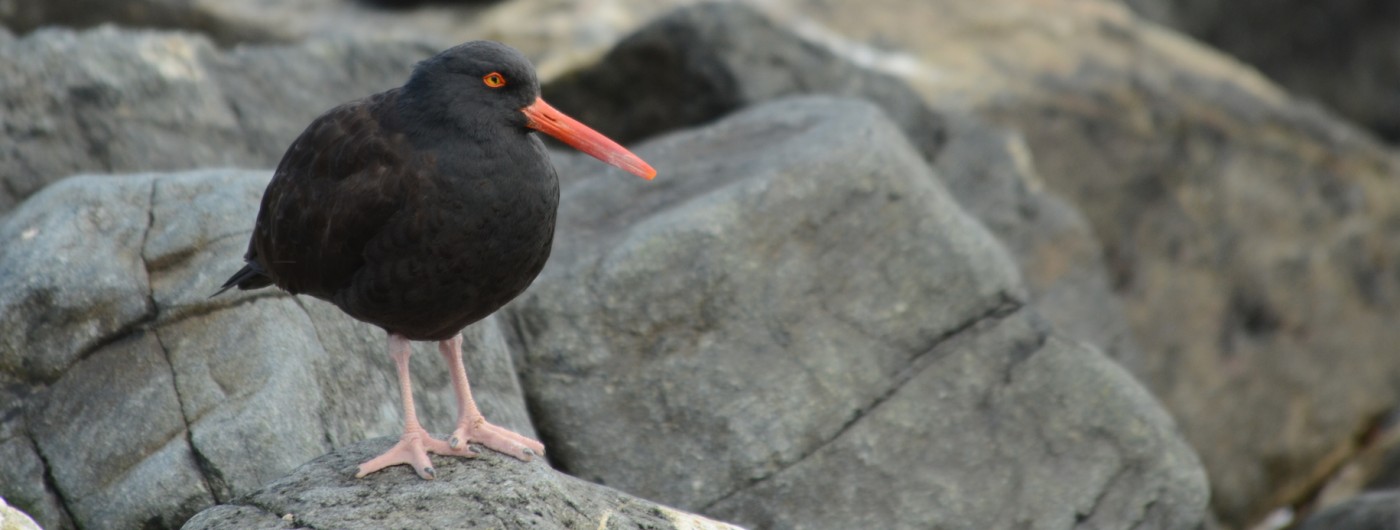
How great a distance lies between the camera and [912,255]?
7020 millimetres

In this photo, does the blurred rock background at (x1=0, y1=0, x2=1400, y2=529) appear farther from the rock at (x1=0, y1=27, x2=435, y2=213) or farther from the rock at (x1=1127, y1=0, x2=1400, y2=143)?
the rock at (x1=1127, y1=0, x2=1400, y2=143)

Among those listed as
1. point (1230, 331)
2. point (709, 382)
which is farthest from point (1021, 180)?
point (709, 382)

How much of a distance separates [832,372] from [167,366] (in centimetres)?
289

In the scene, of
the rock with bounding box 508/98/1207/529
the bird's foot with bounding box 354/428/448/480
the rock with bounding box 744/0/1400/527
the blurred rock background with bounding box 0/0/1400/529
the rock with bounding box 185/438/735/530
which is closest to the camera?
the rock with bounding box 185/438/735/530

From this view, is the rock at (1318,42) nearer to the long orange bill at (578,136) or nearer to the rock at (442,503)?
the long orange bill at (578,136)

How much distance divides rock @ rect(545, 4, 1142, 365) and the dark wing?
15.4 feet

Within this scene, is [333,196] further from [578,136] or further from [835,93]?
[835,93]

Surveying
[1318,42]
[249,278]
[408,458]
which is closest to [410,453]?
[408,458]

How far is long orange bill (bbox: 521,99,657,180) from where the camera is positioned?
5066mm

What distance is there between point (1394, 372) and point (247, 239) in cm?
970

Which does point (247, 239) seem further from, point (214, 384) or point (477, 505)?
point (477, 505)

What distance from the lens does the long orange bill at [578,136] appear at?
507cm

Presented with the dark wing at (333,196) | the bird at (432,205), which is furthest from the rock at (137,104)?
the bird at (432,205)

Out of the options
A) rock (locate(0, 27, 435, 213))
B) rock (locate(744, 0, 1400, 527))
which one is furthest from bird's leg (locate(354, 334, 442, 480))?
rock (locate(744, 0, 1400, 527))
